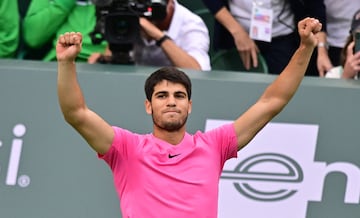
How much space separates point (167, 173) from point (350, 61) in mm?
2185

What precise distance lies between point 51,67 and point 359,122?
179 cm

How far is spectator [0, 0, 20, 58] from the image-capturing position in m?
6.44

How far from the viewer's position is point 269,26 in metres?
6.60

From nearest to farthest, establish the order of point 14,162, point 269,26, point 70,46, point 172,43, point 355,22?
point 70,46, point 14,162, point 172,43, point 355,22, point 269,26

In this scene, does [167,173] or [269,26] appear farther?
[269,26]

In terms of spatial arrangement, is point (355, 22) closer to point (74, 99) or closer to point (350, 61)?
point (350, 61)

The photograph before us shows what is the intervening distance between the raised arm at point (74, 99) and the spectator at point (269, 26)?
2477 millimetres

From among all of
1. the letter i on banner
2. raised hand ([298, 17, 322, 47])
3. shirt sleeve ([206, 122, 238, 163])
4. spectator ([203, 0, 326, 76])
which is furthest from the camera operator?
raised hand ([298, 17, 322, 47])

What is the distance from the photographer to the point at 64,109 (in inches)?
164

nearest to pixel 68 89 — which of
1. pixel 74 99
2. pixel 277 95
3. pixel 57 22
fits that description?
pixel 74 99

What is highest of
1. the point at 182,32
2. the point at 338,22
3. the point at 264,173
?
the point at 338,22

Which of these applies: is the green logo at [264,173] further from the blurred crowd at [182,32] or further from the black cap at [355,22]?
Result: the black cap at [355,22]

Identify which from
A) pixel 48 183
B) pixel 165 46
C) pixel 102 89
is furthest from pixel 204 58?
pixel 48 183

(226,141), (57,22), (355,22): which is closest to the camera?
(226,141)
